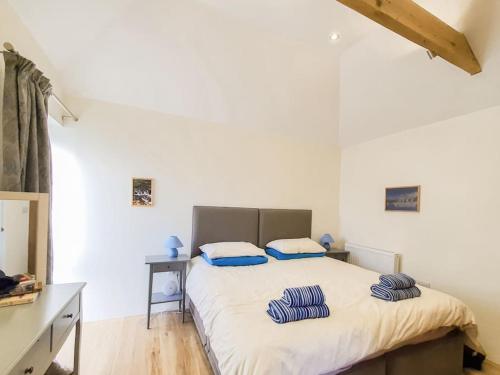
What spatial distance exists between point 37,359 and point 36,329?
145 millimetres

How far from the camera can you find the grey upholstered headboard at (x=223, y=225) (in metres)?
3.00

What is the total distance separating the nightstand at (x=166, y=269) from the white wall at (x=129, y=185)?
0.24 metres

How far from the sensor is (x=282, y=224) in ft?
11.4

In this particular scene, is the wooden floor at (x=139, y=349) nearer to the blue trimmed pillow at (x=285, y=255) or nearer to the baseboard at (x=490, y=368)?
the blue trimmed pillow at (x=285, y=255)

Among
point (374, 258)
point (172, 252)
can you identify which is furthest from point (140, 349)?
point (374, 258)

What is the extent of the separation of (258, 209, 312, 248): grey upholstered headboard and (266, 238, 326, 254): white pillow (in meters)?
0.15

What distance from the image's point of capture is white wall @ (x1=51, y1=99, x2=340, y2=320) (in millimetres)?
2568

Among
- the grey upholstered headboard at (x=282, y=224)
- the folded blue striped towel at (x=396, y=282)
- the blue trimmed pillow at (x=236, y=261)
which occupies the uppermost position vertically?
the grey upholstered headboard at (x=282, y=224)

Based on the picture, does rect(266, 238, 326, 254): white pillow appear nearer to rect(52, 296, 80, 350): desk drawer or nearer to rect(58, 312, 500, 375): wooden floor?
rect(58, 312, 500, 375): wooden floor

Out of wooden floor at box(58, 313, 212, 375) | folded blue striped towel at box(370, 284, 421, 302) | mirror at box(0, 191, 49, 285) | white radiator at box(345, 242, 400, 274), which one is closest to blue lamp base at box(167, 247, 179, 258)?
wooden floor at box(58, 313, 212, 375)

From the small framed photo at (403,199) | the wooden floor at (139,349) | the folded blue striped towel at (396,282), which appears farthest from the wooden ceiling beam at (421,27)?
the wooden floor at (139,349)

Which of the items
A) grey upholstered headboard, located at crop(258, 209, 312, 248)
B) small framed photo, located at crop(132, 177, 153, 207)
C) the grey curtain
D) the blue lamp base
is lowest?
the blue lamp base

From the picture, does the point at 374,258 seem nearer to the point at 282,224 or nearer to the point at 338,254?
the point at 338,254

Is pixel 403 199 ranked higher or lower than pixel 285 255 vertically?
higher
